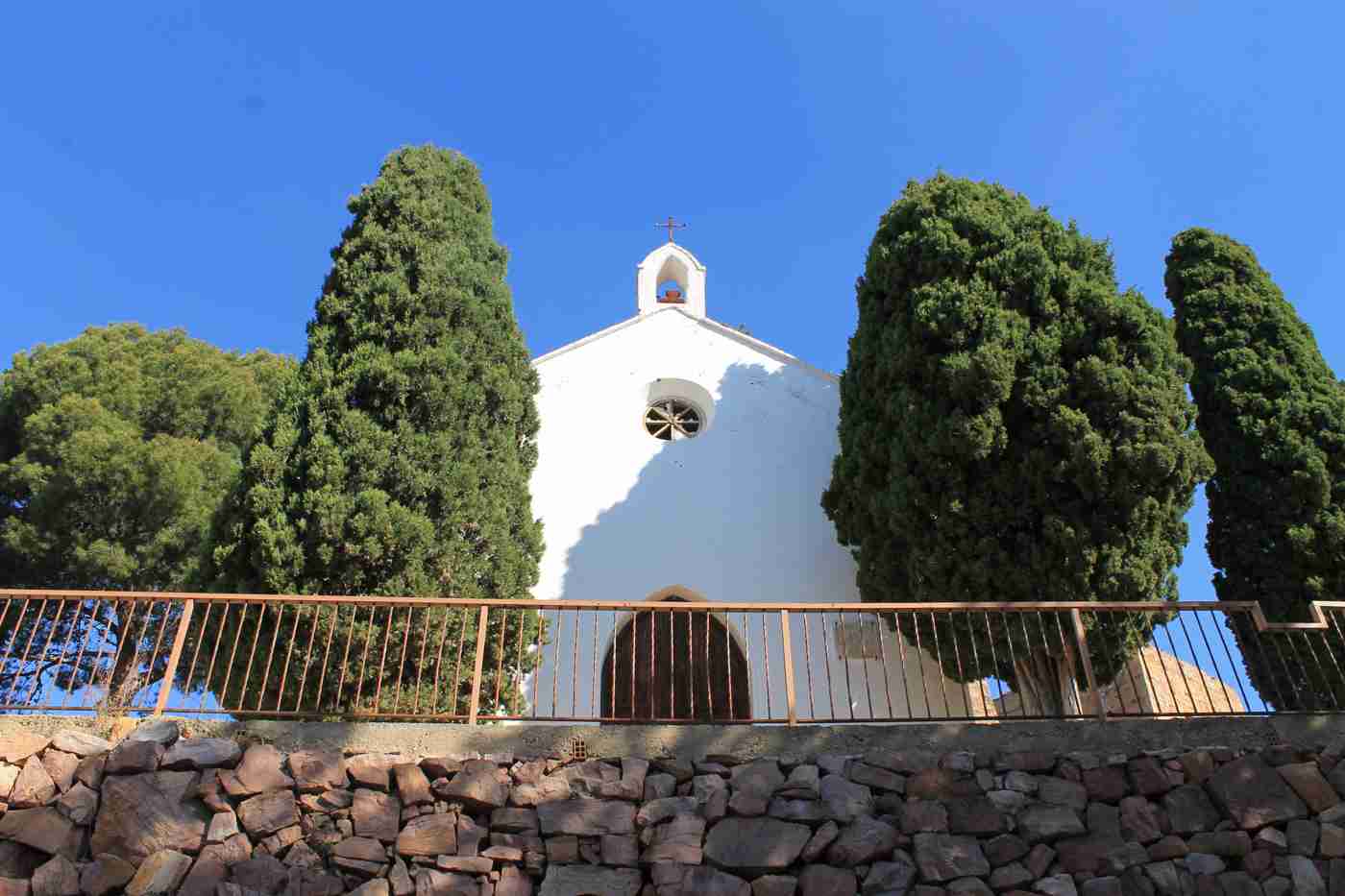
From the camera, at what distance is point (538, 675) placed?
418 inches

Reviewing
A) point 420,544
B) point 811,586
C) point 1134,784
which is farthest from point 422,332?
point 1134,784

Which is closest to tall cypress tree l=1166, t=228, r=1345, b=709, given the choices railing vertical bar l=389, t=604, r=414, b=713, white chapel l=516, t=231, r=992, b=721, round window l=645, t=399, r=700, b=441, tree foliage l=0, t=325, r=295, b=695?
white chapel l=516, t=231, r=992, b=721

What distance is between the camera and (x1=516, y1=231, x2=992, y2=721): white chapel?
35.0ft

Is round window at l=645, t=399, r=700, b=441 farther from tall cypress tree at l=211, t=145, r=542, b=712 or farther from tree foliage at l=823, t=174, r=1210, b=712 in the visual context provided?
tree foliage at l=823, t=174, r=1210, b=712

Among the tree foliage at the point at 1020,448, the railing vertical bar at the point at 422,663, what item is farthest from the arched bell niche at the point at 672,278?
the railing vertical bar at the point at 422,663

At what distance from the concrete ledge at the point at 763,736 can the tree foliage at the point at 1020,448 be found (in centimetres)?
146

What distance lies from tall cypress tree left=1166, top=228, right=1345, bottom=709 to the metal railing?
0.93 ft

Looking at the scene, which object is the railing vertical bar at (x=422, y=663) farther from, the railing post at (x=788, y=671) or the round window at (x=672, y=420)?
the round window at (x=672, y=420)

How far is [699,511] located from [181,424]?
8.53m

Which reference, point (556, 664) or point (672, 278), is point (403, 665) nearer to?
point (556, 664)

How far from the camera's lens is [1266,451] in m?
10.5

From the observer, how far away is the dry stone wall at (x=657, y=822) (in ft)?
20.2

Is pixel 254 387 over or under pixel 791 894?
over

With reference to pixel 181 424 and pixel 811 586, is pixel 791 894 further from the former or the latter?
→ pixel 181 424
